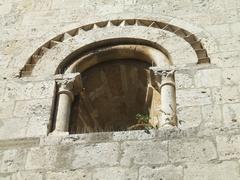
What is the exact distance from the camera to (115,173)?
5.42 meters

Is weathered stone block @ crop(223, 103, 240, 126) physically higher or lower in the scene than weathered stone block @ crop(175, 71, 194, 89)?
lower

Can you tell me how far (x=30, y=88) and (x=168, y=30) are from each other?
185cm

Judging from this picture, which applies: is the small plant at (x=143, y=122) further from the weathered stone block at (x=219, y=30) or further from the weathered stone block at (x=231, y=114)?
the weathered stone block at (x=219, y=30)

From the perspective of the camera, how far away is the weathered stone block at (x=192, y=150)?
17.8ft

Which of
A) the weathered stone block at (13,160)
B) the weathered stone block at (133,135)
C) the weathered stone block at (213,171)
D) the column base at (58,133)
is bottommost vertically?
the weathered stone block at (213,171)

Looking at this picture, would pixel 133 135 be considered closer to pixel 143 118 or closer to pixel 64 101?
pixel 143 118

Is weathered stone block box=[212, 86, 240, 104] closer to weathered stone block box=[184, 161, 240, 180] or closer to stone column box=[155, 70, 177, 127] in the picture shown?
stone column box=[155, 70, 177, 127]

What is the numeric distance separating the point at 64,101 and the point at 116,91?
4.04 ft

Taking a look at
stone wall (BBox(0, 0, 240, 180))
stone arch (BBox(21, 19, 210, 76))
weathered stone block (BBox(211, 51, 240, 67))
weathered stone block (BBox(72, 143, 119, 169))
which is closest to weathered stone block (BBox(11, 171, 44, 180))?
stone wall (BBox(0, 0, 240, 180))

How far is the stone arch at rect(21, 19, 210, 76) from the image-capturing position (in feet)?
22.2

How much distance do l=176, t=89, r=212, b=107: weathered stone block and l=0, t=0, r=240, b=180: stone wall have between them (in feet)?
0.03

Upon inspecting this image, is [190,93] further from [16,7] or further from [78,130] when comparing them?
[16,7]

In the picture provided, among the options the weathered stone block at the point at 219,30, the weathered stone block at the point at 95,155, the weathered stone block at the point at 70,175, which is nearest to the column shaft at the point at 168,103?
the weathered stone block at the point at 95,155

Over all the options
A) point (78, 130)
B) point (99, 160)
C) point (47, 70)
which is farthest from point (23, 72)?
point (99, 160)
